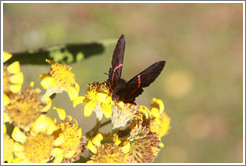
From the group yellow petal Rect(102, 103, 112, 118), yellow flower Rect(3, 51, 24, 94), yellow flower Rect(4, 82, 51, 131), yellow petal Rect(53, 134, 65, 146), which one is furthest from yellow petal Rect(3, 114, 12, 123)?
yellow petal Rect(102, 103, 112, 118)

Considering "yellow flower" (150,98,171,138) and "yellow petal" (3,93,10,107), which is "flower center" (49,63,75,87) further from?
"yellow flower" (150,98,171,138)

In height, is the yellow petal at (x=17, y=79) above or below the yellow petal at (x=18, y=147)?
above

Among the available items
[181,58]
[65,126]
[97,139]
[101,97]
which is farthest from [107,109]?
[181,58]

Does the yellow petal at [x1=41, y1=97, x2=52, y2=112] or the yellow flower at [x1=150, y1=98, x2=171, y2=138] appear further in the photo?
the yellow flower at [x1=150, y1=98, x2=171, y2=138]

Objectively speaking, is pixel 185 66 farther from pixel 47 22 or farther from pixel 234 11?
pixel 47 22

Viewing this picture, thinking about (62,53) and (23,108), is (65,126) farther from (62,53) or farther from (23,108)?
(62,53)

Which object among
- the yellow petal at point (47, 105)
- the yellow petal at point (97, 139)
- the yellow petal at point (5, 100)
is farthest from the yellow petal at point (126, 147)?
the yellow petal at point (5, 100)

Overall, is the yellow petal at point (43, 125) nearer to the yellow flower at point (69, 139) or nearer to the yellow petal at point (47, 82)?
the yellow flower at point (69, 139)
